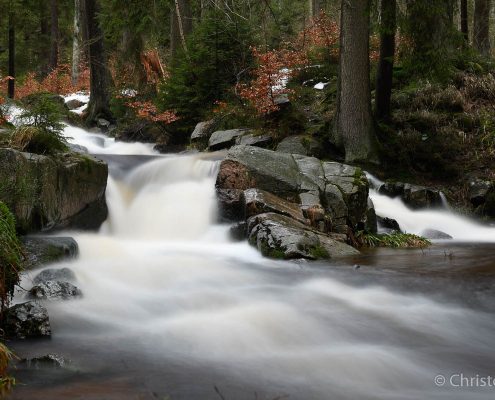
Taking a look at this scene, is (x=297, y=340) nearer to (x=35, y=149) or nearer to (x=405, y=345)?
(x=405, y=345)

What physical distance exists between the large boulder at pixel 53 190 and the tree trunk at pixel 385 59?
6.97 meters

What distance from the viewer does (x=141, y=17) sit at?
677 inches

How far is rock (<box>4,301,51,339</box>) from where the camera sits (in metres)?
4.35

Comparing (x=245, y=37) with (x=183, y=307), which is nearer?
(x=183, y=307)

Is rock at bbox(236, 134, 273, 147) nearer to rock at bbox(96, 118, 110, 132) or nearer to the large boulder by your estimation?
the large boulder

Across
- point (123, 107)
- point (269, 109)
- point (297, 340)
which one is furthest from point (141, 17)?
point (297, 340)

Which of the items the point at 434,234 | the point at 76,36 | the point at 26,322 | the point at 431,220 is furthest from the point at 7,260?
→ the point at 76,36

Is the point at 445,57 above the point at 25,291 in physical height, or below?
above

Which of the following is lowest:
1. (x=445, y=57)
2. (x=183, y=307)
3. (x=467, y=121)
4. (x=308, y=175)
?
(x=183, y=307)

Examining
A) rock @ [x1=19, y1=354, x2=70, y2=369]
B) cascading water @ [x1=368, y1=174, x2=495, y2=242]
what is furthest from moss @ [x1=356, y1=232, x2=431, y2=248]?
rock @ [x1=19, y1=354, x2=70, y2=369]

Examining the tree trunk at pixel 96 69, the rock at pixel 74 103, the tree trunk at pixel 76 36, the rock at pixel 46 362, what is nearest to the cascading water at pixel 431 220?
the rock at pixel 46 362

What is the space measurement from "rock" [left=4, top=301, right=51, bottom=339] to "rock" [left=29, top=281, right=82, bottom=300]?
2.39 feet

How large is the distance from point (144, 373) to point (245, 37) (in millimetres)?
13700

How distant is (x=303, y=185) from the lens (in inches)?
374
